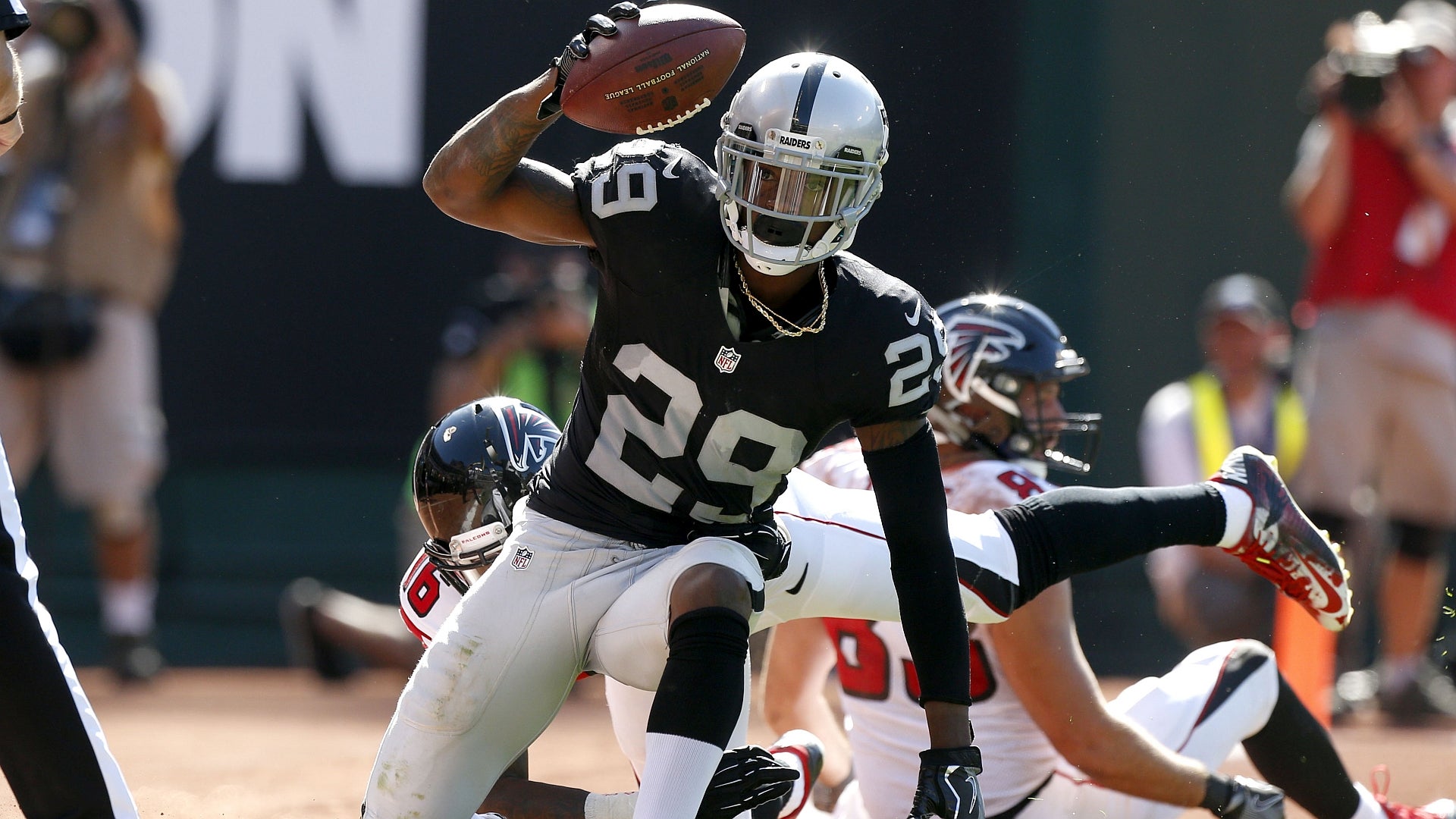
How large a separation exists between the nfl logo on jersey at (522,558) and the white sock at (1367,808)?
190cm

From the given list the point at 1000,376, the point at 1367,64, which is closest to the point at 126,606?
the point at 1000,376

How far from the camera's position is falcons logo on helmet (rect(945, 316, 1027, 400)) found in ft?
12.6

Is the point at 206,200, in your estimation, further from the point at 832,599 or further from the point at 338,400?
the point at 832,599

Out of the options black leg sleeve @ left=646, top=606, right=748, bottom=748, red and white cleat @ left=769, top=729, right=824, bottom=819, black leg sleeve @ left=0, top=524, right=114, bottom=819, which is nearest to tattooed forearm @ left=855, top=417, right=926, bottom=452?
black leg sleeve @ left=646, top=606, right=748, bottom=748

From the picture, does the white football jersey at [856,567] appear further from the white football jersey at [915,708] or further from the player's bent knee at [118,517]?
the player's bent knee at [118,517]

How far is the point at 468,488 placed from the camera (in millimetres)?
3551

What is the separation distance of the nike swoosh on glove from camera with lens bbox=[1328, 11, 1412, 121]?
4.24 metres

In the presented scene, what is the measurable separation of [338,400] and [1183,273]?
4157 millimetres

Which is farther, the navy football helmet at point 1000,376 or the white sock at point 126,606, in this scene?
the white sock at point 126,606

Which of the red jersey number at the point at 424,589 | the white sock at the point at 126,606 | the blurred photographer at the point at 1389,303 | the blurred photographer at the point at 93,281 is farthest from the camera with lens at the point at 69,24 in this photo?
the blurred photographer at the point at 1389,303

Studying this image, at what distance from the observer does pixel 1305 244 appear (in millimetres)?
8375

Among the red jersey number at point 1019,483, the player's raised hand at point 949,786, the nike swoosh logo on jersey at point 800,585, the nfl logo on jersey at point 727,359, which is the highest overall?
the nfl logo on jersey at point 727,359

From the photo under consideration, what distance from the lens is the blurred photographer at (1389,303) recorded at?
6.88m

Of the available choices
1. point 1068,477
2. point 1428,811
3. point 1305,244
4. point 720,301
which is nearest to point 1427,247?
point 1305,244
